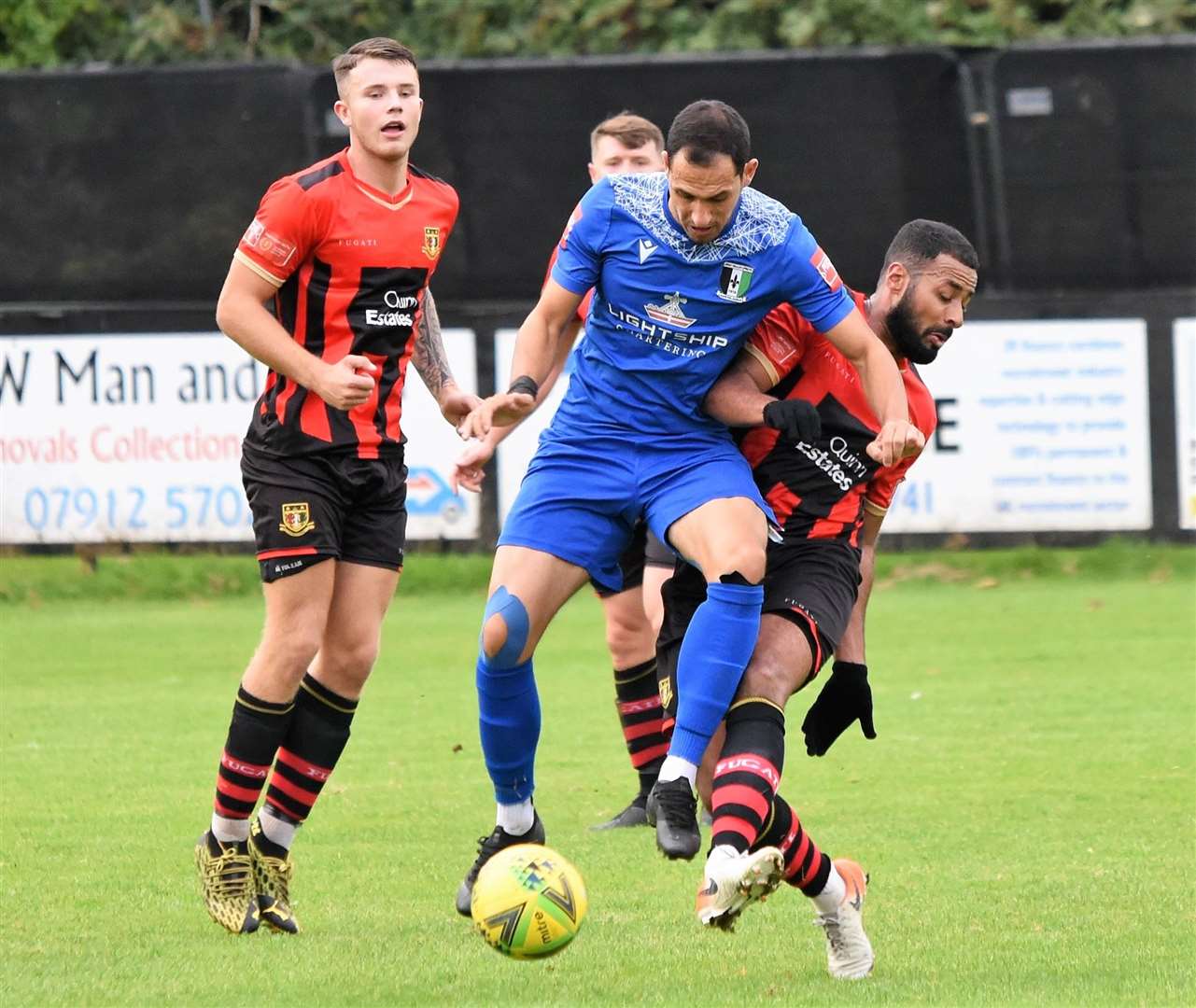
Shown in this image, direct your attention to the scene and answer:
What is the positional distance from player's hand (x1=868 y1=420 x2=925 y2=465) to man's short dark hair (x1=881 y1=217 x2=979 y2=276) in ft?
1.86

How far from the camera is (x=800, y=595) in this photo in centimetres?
575

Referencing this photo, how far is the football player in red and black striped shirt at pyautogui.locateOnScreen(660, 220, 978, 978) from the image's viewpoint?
223 inches

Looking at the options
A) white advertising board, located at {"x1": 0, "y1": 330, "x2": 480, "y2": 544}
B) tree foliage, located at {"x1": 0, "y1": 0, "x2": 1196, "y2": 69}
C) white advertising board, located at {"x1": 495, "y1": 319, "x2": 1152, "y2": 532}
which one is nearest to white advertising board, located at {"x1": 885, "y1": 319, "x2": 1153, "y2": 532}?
white advertising board, located at {"x1": 495, "y1": 319, "x2": 1152, "y2": 532}

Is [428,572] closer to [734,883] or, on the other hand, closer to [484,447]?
[484,447]

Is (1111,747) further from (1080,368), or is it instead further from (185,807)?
(1080,368)

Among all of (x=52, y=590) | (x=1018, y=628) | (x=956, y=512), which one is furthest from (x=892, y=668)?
(x=52, y=590)

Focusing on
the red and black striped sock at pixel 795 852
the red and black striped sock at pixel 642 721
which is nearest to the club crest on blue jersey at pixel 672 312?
the red and black striped sock at pixel 795 852

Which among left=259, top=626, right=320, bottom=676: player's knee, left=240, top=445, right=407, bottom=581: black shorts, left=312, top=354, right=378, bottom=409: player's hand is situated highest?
left=312, top=354, right=378, bottom=409: player's hand

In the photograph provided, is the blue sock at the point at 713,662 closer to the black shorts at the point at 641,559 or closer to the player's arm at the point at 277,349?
the player's arm at the point at 277,349

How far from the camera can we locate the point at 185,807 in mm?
7938

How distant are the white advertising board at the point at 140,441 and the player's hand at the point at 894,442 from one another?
8.41 meters

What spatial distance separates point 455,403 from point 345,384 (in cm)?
55

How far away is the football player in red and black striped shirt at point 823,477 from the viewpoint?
566cm

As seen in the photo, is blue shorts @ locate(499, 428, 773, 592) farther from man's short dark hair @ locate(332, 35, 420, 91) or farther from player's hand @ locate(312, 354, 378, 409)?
man's short dark hair @ locate(332, 35, 420, 91)
